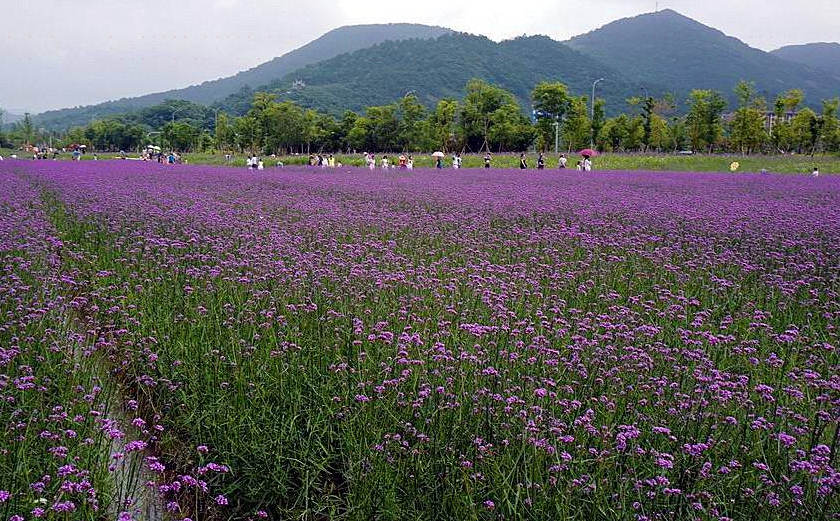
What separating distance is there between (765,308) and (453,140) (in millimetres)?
55836

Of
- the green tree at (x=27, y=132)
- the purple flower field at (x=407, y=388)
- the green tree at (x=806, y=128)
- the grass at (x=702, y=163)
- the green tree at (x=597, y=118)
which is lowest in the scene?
the purple flower field at (x=407, y=388)

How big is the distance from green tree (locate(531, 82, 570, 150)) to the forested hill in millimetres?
91013

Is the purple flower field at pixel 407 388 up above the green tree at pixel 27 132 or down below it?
below

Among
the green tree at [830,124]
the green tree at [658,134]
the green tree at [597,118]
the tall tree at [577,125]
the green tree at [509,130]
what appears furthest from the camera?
the green tree at [658,134]

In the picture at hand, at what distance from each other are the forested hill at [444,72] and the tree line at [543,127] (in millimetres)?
76007

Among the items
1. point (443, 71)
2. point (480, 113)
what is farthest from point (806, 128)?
point (443, 71)

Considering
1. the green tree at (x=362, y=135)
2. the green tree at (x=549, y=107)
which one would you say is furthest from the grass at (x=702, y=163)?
the green tree at (x=362, y=135)

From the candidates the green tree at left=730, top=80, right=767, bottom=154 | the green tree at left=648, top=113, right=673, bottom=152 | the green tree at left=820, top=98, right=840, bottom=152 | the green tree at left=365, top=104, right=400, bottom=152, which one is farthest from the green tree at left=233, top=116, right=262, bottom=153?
the green tree at left=820, top=98, right=840, bottom=152

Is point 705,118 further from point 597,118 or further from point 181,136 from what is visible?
point 181,136

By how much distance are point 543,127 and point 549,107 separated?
1723 millimetres

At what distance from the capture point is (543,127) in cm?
5634

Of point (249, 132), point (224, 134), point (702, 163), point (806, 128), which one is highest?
point (224, 134)

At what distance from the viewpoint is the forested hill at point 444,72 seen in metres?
156

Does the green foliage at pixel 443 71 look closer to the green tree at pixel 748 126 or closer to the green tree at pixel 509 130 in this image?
the green tree at pixel 509 130
